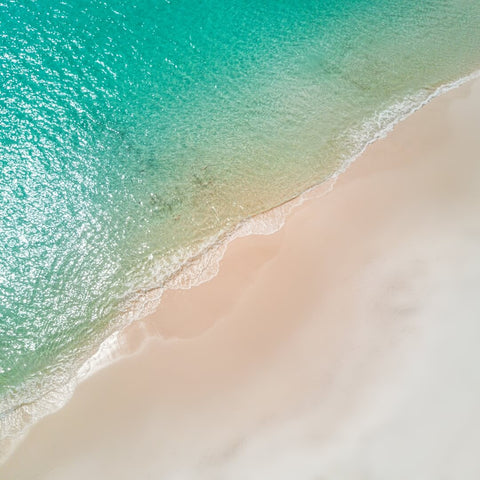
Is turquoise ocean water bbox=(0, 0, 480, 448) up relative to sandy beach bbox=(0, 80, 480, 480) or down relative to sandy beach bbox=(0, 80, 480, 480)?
up

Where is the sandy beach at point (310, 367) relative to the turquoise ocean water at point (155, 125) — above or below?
below

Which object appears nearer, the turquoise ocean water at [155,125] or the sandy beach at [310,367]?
the sandy beach at [310,367]

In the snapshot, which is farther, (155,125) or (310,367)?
(155,125)

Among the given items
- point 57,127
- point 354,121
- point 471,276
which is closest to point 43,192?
point 57,127

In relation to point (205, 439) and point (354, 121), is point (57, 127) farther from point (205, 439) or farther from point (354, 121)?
point (205, 439)

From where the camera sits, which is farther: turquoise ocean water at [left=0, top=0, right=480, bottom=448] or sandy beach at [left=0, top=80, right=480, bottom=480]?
turquoise ocean water at [left=0, top=0, right=480, bottom=448]
